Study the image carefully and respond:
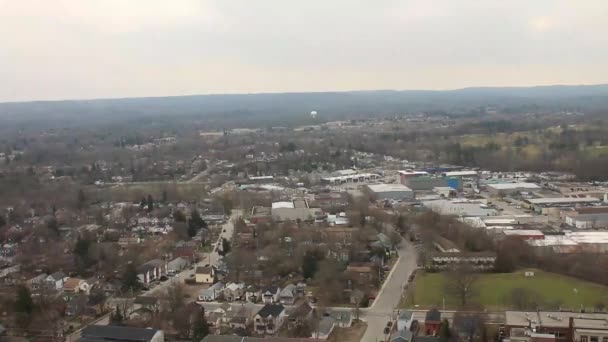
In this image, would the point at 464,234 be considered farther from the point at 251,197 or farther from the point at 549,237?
the point at 251,197

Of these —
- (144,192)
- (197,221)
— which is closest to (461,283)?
(197,221)

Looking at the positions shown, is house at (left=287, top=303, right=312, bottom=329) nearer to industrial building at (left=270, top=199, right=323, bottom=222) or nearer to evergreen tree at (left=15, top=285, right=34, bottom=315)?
evergreen tree at (left=15, top=285, right=34, bottom=315)

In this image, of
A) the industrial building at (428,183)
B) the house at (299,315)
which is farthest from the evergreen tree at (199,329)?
the industrial building at (428,183)

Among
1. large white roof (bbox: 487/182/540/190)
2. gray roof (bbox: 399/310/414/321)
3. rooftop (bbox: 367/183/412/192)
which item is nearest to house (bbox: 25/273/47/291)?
gray roof (bbox: 399/310/414/321)

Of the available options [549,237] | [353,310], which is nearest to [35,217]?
[353,310]

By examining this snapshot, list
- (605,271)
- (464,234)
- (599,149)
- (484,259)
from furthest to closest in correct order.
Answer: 1. (599,149)
2. (464,234)
3. (484,259)
4. (605,271)

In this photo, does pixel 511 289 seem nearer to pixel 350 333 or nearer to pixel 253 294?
pixel 350 333
